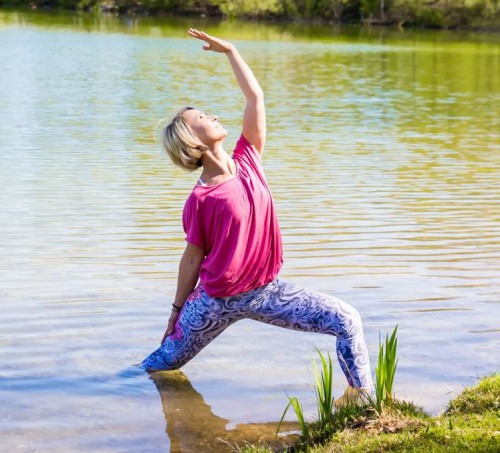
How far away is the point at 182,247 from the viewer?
10.1 metres

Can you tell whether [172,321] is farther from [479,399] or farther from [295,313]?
[479,399]

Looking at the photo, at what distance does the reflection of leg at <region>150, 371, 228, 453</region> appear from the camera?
5.35 meters

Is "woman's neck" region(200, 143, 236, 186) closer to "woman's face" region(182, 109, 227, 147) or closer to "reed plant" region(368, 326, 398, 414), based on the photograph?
"woman's face" region(182, 109, 227, 147)

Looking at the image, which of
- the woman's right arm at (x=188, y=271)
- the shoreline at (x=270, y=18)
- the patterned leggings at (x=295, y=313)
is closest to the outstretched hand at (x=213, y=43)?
the woman's right arm at (x=188, y=271)

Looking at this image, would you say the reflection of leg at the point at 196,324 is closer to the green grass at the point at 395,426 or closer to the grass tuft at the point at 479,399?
the green grass at the point at 395,426

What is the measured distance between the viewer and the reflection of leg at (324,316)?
5570 millimetres

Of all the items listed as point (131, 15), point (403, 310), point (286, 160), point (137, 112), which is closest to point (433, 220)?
point (403, 310)

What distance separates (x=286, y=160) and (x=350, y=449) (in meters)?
12.3

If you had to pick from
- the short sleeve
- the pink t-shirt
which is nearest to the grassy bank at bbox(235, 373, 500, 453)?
the pink t-shirt

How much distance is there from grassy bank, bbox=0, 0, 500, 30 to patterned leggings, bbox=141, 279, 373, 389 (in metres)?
91.9

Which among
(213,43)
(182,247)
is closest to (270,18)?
(182,247)

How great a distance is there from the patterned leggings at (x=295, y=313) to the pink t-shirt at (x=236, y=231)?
85mm

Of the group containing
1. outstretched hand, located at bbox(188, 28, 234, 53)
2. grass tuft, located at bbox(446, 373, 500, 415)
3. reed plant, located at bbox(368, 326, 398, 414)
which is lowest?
grass tuft, located at bbox(446, 373, 500, 415)

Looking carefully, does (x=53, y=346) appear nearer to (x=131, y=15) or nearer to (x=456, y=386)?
(x=456, y=386)
